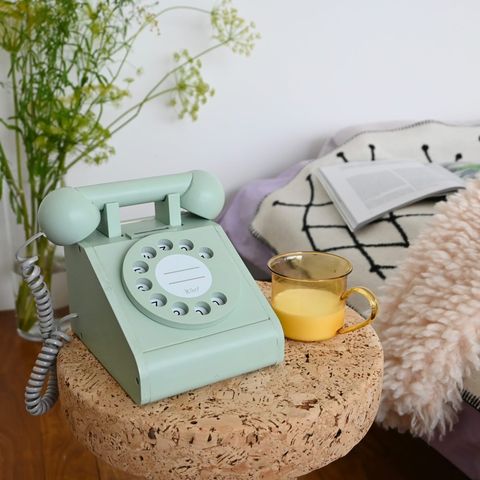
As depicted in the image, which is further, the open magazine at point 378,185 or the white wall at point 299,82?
the white wall at point 299,82

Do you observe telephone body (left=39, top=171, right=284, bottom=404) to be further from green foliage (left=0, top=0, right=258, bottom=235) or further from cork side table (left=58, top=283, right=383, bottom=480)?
green foliage (left=0, top=0, right=258, bottom=235)

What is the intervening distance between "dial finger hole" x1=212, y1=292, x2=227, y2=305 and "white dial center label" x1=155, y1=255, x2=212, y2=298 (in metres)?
0.01

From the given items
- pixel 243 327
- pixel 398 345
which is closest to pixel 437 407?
pixel 398 345

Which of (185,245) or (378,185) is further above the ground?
(185,245)

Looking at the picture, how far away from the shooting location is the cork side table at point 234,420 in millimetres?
649

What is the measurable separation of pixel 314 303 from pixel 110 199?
268mm

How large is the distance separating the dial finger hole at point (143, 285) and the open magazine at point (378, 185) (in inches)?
29.5

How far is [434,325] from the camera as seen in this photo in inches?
38.5

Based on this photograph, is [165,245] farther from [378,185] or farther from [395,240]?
[378,185]

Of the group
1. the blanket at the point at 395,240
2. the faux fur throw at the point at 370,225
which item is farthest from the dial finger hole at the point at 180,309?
the faux fur throw at the point at 370,225

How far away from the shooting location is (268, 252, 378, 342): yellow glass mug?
0.80 m

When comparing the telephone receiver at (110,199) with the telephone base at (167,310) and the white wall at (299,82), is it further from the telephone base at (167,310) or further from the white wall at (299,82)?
the white wall at (299,82)

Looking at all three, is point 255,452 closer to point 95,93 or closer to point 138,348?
point 138,348

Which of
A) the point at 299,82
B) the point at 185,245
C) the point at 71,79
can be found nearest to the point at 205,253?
the point at 185,245
